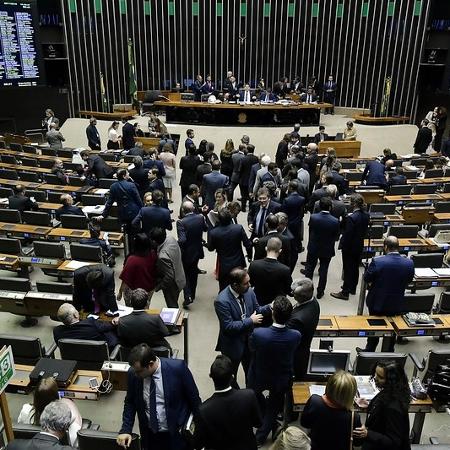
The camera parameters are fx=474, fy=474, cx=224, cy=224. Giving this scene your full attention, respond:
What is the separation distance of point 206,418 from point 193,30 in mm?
18026

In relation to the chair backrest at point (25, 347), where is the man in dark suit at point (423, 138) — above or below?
above

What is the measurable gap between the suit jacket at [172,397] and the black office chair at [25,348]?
142cm

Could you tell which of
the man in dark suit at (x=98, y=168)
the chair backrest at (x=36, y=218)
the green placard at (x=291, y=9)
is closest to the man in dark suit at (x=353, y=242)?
the chair backrest at (x=36, y=218)

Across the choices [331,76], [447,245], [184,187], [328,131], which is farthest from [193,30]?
[447,245]

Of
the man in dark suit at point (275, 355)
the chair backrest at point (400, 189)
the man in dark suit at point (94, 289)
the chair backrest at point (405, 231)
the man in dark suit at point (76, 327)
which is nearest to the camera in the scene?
the man in dark suit at point (275, 355)

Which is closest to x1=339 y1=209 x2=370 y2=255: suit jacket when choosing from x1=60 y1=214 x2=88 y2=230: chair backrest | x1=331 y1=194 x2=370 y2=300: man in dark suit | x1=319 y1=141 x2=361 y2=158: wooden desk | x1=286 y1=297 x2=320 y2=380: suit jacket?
x1=331 y1=194 x2=370 y2=300: man in dark suit

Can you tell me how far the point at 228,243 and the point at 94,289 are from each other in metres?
1.59

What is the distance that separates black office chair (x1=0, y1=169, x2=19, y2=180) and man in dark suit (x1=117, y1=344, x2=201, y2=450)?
805 cm

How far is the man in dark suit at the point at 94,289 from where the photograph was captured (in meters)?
4.36

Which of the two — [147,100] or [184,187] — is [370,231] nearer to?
[184,187]

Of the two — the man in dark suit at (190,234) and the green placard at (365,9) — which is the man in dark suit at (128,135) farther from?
the green placard at (365,9)

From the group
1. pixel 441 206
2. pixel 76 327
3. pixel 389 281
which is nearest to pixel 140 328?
pixel 76 327

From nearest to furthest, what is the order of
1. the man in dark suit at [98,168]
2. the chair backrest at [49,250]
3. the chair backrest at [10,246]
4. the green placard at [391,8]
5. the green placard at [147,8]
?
the chair backrest at [49,250]
the chair backrest at [10,246]
the man in dark suit at [98,168]
the green placard at [391,8]
the green placard at [147,8]

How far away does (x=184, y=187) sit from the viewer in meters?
9.23
